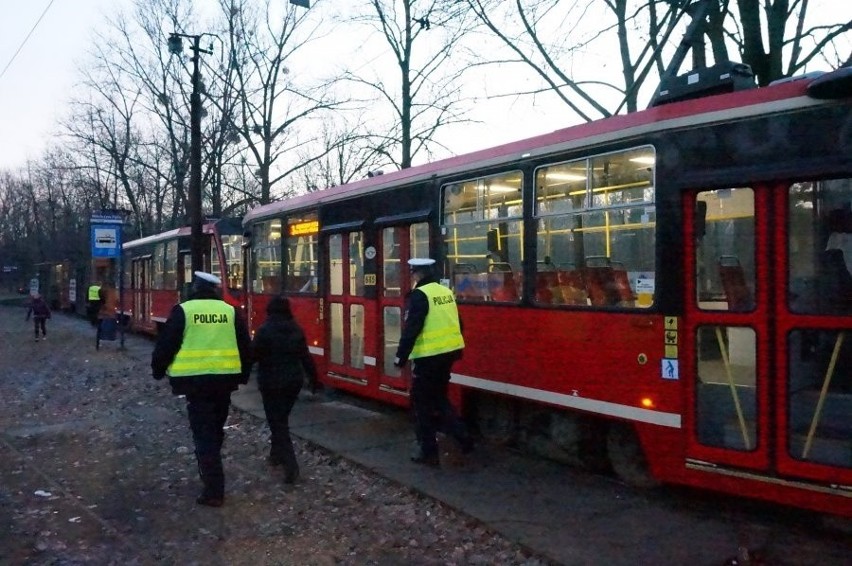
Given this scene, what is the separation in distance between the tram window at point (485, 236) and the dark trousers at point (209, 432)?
114 inches

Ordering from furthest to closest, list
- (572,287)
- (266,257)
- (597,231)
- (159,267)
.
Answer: (159,267) < (266,257) < (572,287) < (597,231)

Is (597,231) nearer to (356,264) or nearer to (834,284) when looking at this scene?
(834,284)

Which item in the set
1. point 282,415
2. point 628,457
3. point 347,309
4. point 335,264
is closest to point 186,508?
A: point 282,415

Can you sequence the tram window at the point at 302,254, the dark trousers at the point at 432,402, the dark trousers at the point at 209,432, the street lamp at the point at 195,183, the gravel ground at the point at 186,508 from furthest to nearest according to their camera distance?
the street lamp at the point at 195,183 < the tram window at the point at 302,254 < the dark trousers at the point at 432,402 < the dark trousers at the point at 209,432 < the gravel ground at the point at 186,508

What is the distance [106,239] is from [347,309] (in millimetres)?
12552

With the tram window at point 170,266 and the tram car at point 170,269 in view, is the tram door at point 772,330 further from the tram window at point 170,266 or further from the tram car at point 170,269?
the tram window at point 170,266

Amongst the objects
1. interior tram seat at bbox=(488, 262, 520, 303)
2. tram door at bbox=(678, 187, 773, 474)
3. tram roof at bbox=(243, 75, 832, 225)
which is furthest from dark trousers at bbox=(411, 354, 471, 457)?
tram door at bbox=(678, 187, 773, 474)

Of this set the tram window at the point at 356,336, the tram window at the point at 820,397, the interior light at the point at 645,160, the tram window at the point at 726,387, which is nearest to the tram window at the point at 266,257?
the tram window at the point at 356,336

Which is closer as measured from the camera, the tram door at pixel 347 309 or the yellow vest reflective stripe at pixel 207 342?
the yellow vest reflective stripe at pixel 207 342

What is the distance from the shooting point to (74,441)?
31.8ft

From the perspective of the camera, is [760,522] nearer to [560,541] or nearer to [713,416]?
[713,416]

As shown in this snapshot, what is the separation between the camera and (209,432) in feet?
22.3

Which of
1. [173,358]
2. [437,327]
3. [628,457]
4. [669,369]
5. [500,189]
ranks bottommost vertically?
[628,457]

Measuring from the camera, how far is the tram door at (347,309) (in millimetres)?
11117
